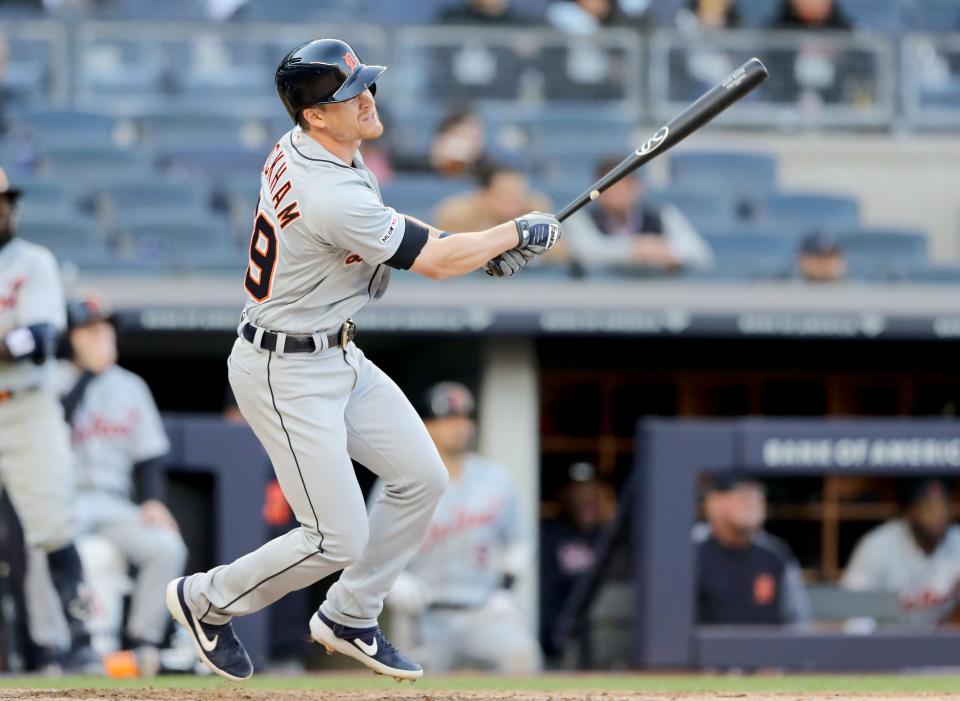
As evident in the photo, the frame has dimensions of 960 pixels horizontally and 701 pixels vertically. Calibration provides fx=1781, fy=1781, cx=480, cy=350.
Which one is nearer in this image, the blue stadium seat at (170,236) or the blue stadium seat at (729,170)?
the blue stadium seat at (170,236)

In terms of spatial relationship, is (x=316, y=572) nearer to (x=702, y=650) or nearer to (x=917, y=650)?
(x=702, y=650)

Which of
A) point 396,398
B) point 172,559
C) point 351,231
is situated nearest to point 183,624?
point 396,398

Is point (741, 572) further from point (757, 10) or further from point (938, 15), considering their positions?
point (938, 15)

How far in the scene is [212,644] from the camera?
4.48 m

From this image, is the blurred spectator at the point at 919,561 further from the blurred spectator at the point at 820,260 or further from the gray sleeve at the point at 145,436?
the gray sleeve at the point at 145,436

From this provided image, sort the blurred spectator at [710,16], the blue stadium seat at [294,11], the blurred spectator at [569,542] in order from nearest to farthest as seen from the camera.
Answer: the blurred spectator at [569,542] < the blurred spectator at [710,16] < the blue stadium seat at [294,11]

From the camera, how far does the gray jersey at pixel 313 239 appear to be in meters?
4.08

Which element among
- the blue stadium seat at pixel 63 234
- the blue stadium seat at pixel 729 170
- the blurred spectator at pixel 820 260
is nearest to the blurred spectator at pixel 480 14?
the blue stadium seat at pixel 729 170

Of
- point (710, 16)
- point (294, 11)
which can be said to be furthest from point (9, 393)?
point (710, 16)

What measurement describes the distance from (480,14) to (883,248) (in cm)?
247

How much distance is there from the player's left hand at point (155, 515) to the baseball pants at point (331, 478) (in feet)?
6.41

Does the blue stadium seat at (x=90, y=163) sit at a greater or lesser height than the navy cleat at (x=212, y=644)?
greater

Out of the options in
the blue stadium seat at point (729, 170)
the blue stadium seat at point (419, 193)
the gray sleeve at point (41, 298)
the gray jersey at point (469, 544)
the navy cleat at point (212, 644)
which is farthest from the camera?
the blue stadium seat at point (729, 170)

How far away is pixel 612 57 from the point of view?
959 cm
